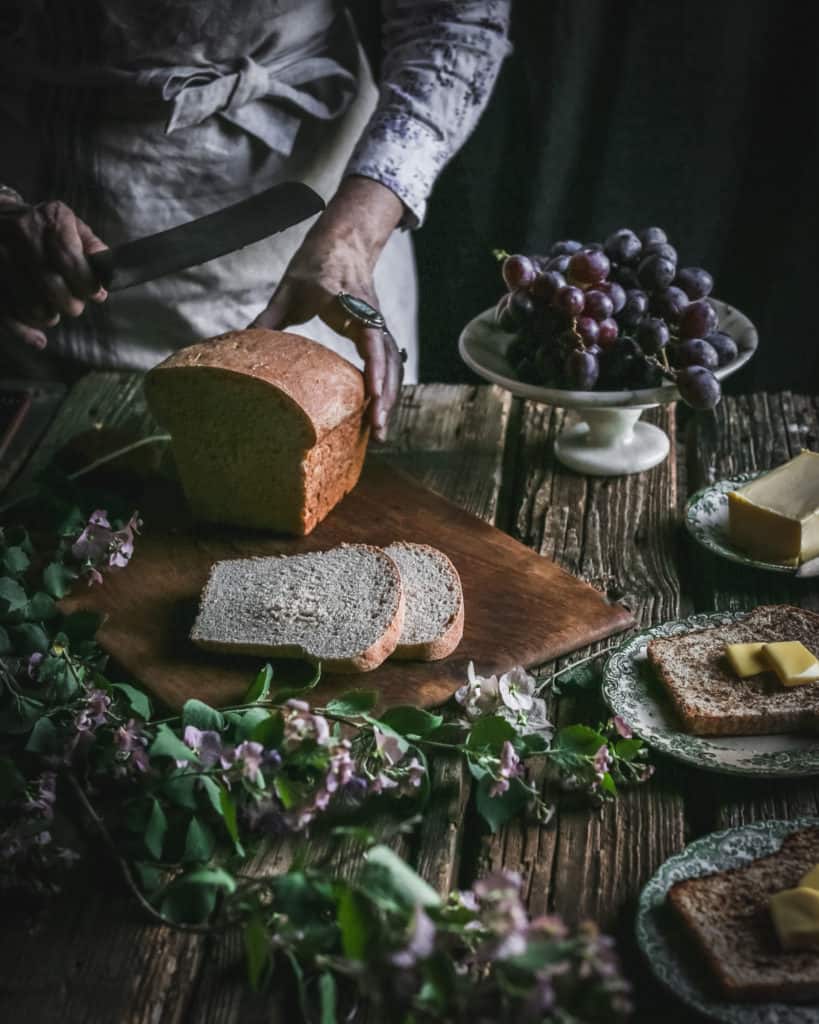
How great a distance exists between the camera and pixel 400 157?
2.61 m

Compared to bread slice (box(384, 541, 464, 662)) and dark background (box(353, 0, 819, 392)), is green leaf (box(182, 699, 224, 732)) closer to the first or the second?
bread slice (box(384, 541, 464, 662))

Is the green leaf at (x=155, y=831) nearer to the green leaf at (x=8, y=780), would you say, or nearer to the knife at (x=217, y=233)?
the green leaf at (x=8, y=780)

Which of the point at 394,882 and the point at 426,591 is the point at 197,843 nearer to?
the point at 394,882

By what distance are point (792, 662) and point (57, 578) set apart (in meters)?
1.25

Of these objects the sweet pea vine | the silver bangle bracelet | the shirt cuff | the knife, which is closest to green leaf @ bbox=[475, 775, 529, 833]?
the sweet pea vine

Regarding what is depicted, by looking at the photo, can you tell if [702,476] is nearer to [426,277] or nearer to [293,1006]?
[293,1006]

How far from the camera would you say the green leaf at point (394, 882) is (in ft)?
3.51

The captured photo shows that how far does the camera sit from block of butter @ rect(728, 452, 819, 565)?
191cm

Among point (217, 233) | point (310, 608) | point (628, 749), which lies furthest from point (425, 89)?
point (628, 749)

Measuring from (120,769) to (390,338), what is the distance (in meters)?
1.20

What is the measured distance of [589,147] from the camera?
3715 millimetres

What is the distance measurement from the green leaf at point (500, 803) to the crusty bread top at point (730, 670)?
0.87ft

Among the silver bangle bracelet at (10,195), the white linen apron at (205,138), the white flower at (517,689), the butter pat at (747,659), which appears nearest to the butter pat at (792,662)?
the butter pat at (747,659)

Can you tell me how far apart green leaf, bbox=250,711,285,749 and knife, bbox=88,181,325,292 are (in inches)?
44.1
